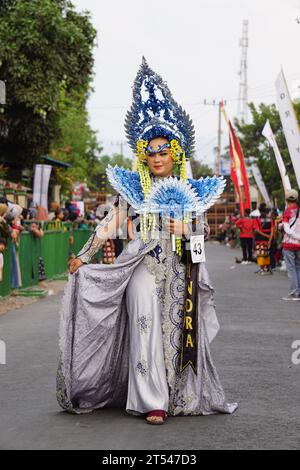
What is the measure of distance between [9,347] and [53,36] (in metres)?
18.0

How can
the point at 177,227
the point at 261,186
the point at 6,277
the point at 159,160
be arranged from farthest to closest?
the point at 261,186, the point at 6,277, the point at 159,160, the point at 177,227

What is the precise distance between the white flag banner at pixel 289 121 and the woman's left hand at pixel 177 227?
12.4 m

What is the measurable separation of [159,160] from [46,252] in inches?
549

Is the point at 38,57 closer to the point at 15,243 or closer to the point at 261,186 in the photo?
the point at 261,186

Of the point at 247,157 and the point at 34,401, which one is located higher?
the point at 247,157

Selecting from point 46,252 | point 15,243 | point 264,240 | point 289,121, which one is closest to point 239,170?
point 264,240

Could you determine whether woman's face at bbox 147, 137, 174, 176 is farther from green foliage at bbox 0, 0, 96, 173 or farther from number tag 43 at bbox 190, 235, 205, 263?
green foliage at bbox 0, 0, 96, 173

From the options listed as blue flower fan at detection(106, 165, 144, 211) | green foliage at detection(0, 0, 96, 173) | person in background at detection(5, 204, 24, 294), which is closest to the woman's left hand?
blue flower fan at detection(106, 165, 144, 211)

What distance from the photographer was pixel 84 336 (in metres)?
6.94

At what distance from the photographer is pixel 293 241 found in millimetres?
17203

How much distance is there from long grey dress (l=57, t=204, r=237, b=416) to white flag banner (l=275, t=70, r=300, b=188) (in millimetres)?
12480

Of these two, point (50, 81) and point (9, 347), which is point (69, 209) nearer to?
point (50, 81)
